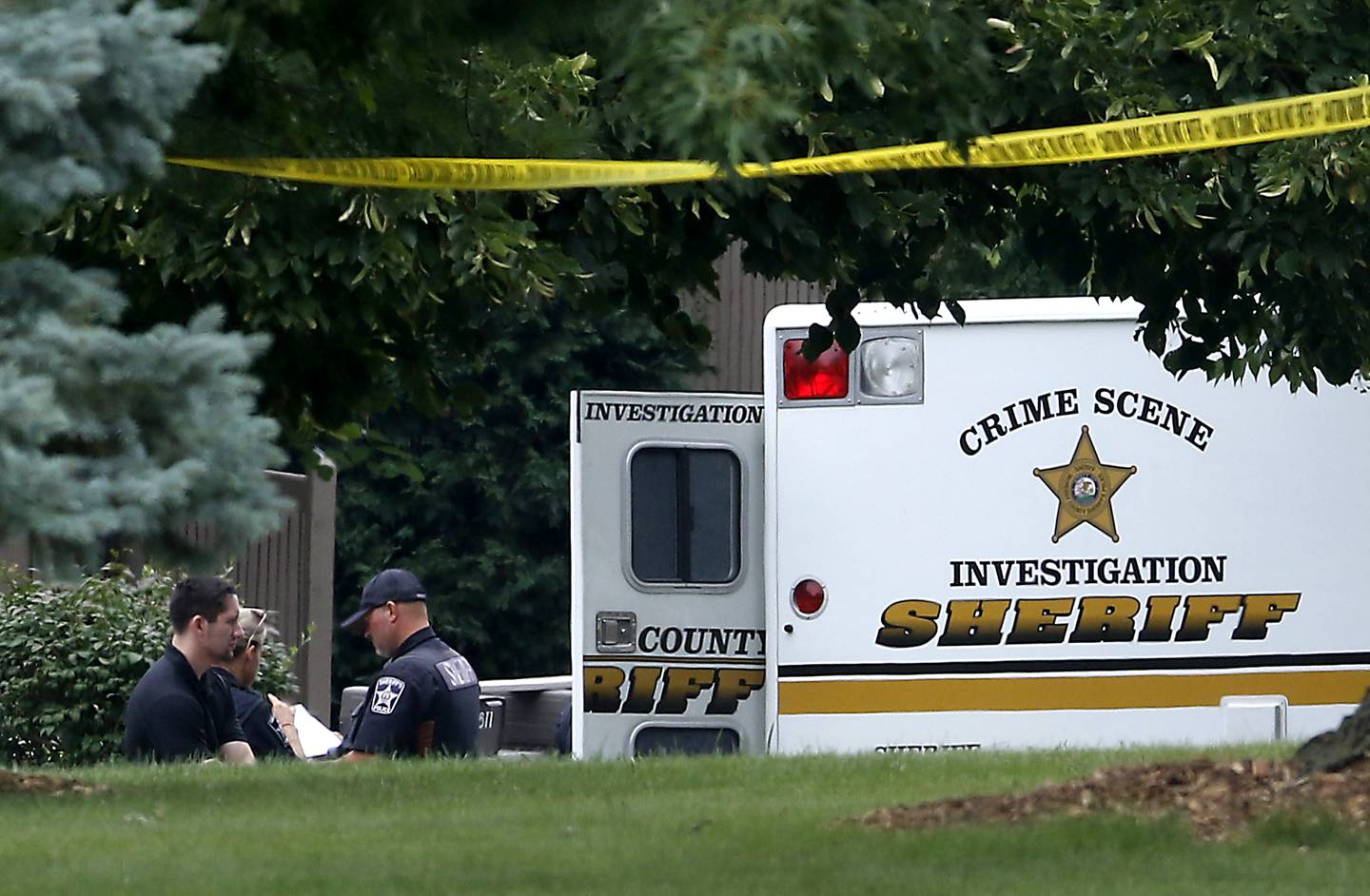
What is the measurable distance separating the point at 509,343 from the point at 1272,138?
59.9 ft

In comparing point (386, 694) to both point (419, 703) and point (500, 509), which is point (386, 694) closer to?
point (419, 703)

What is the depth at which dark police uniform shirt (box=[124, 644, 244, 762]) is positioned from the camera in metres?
8.40

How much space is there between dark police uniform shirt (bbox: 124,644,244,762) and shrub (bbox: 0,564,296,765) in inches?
72.8

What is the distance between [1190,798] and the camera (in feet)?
18.3

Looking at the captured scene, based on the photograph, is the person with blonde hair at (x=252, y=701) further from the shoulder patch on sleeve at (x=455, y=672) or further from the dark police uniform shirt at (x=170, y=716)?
the shoulder patch on sleeve at (x=455, y=672)

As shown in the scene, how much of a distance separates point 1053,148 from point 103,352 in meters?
3.87

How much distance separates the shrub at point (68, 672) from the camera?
1038 centimetres

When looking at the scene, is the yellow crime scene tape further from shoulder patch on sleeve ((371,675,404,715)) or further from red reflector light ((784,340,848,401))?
red reflector light ((784,340,848,401))

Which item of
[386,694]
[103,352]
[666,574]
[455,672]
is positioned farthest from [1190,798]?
[666,574]

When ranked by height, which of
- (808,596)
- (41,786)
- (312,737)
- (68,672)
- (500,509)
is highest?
(500,509)

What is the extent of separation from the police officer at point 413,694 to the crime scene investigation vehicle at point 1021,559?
5.46ft

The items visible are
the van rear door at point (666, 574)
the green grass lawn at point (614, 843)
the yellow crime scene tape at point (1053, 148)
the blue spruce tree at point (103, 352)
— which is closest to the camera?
the blue spruce tree at point (103, 352)

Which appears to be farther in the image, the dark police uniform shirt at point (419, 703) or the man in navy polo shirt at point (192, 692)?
the dark police uniform shirt at point (419, 703)

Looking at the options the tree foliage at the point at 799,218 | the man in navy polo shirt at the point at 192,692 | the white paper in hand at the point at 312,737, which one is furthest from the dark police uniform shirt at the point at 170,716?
the white paper in hand at the point at 312,737
